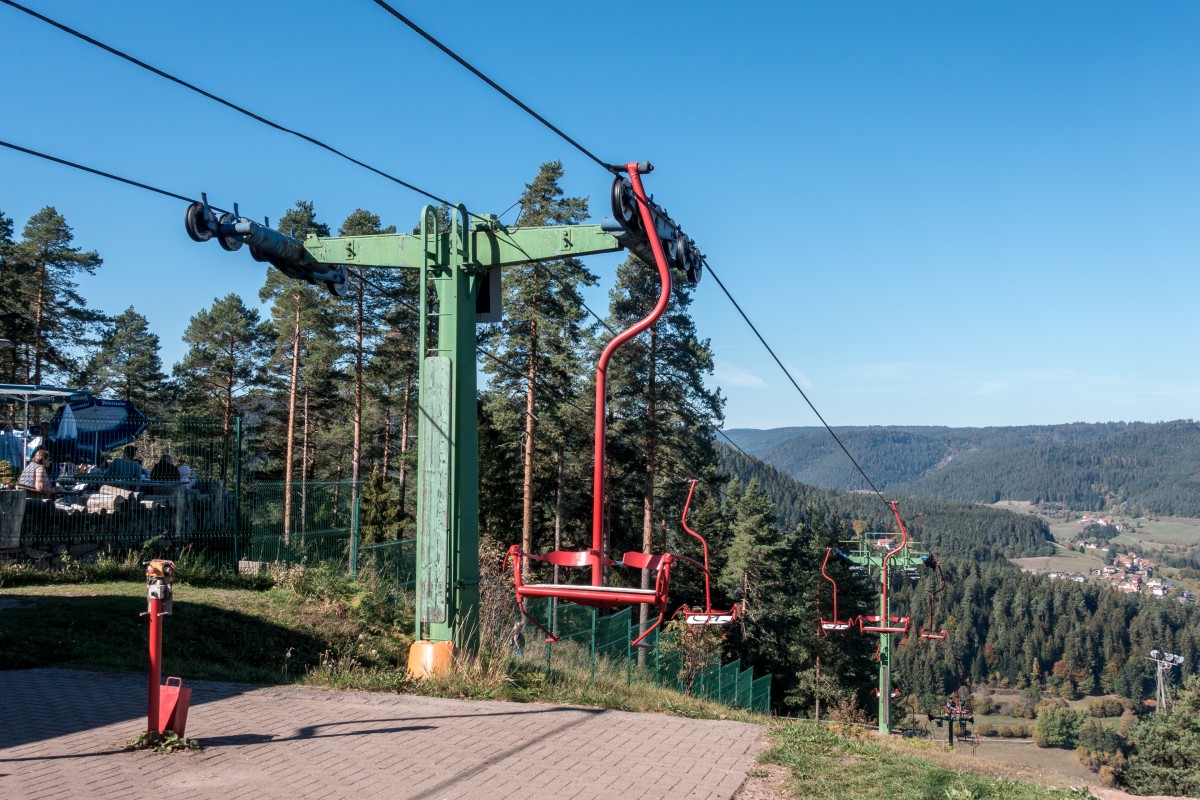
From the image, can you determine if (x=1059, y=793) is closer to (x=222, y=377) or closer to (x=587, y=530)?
(x=587, y=530)

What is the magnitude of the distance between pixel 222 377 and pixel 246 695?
42.9m

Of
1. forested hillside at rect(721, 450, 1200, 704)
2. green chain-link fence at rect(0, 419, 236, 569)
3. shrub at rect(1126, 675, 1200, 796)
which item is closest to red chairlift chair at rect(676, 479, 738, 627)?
green chain-link fence at rect(0, 419, 236, 569)

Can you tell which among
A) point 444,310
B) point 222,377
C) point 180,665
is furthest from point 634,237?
point 222,377

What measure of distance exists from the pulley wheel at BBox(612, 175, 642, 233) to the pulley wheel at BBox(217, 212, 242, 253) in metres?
3.98

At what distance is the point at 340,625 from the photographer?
12.0 meters

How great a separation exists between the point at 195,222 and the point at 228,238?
36 cm

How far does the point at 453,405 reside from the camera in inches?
401

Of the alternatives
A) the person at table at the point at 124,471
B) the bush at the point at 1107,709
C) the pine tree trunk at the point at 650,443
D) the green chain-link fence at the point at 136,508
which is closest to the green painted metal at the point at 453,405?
the green chain-link fence at the point at 136,508

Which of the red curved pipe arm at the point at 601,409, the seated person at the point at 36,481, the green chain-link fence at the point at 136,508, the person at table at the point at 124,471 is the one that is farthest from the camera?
the person at table at the point at 124,471

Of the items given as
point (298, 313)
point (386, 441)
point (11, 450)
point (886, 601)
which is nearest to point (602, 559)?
point (11, 450)

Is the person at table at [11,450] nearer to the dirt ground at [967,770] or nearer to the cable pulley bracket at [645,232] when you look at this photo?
the cable pulley bracket at [645,232]

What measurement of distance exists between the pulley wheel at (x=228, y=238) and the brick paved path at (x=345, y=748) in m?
4.26

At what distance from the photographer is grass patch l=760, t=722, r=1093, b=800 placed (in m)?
6.94

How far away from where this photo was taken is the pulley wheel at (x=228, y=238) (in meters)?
9.71
